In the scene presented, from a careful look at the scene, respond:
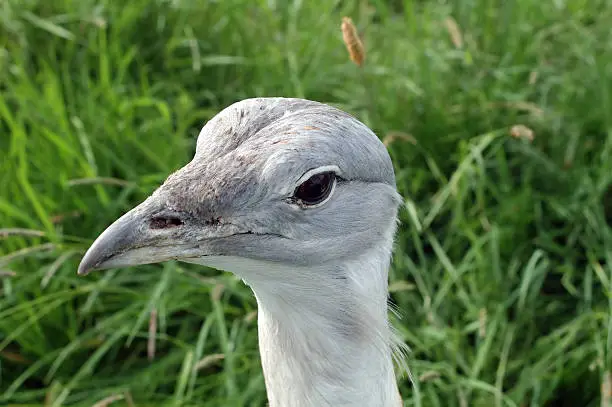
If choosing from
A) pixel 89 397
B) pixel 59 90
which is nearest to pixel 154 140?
pixel 59 90

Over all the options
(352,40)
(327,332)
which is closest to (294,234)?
(327,332)

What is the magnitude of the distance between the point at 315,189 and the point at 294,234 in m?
0.09

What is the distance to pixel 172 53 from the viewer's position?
3381 millimetres

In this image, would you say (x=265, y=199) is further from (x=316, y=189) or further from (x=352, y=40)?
(x=352, y=40)

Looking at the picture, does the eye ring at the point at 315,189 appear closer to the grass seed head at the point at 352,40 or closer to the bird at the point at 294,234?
the bird at the point at 294,234

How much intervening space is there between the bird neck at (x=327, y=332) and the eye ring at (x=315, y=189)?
0.41 ft

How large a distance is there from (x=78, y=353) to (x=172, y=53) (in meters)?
1.36

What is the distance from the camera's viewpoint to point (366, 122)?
280 centimetres

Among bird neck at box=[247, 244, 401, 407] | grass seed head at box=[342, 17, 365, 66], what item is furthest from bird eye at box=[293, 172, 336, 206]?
grass seed head at box=[342, 17, 365, 66]

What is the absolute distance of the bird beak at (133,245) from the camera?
1359 millimetres

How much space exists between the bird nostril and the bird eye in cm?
20

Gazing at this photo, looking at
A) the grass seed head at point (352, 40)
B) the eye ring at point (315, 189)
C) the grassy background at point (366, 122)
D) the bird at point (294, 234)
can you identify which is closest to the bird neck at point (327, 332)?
the bird at point (294, 234)

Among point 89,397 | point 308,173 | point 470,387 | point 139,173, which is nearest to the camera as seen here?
point 308,173

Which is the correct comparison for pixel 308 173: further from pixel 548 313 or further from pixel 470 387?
pixel 548 313
